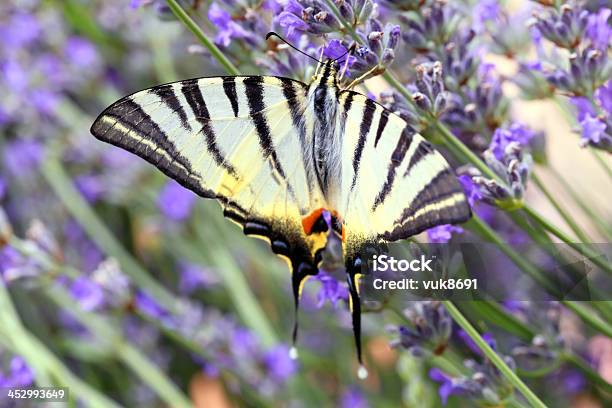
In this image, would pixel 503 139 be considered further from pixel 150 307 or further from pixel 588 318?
pixel 150 307

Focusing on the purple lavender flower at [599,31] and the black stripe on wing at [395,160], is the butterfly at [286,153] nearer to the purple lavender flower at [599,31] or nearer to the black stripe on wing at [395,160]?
the black stripe on wing at [395,160]

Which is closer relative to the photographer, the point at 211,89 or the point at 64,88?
the point at 211,89

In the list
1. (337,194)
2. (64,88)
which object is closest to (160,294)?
(64,88)

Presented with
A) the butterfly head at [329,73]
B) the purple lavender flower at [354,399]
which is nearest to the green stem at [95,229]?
the purple lavender flower at [354,399]

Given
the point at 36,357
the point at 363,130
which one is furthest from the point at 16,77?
the point at 363,130

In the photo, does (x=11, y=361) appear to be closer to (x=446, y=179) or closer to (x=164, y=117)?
(x=164, y=117)

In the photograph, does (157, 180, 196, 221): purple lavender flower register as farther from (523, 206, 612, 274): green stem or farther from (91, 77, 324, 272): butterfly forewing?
(523, 206, 612, 274): green stem
